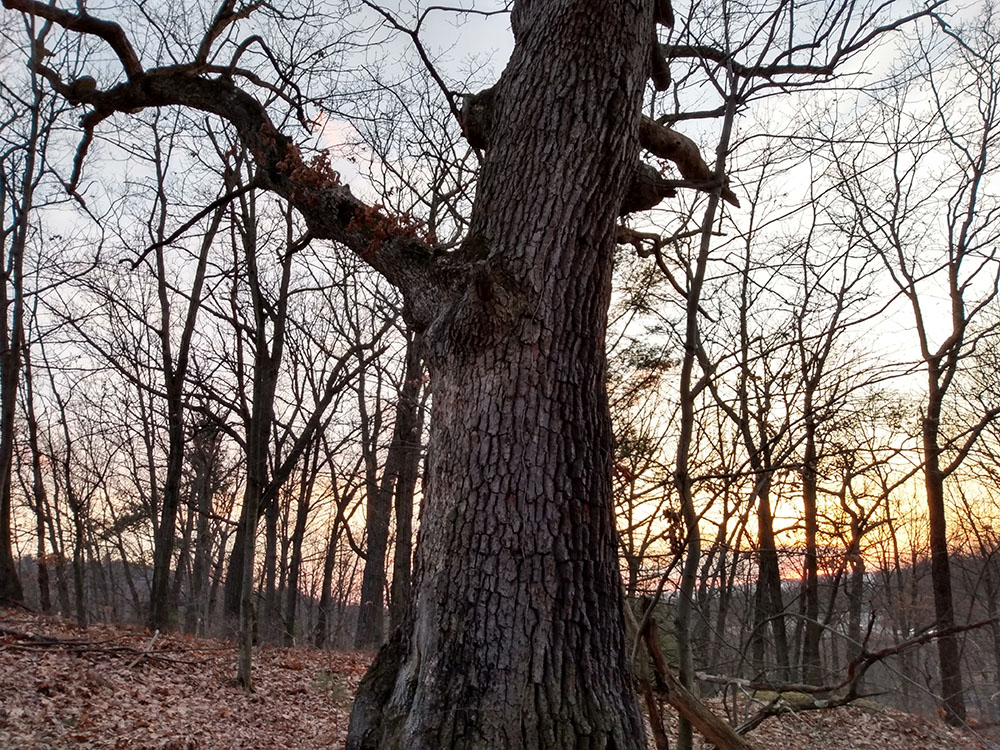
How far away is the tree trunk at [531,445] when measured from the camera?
226 cm

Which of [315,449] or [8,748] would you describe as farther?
[315,449]

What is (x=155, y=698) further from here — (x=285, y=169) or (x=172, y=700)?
(x=285, y=169)

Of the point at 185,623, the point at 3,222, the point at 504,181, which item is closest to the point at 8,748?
the point at 504,181

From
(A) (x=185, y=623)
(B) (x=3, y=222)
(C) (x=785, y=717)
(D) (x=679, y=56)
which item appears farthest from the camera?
(A) (x=185, y=623)

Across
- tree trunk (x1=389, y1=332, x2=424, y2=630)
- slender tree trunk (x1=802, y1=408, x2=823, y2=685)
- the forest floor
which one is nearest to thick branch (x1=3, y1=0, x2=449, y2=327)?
slender tree trunk (x1=802, y1=408, x2=823, y2=685)

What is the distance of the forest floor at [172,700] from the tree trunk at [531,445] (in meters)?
3.01

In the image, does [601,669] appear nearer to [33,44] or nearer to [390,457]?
[33,44]

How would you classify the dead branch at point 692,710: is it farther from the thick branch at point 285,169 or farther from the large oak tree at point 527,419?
the thick branch at point 285,169

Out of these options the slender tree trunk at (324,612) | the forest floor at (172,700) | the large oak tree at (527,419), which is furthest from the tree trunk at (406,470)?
the large oak tree at (527,419)

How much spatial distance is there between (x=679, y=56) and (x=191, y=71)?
3033 mm

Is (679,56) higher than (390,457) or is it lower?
higher

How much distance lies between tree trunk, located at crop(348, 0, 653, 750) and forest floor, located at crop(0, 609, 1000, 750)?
3012 mm

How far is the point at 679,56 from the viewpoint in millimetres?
4410

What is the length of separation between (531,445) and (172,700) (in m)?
4.73
